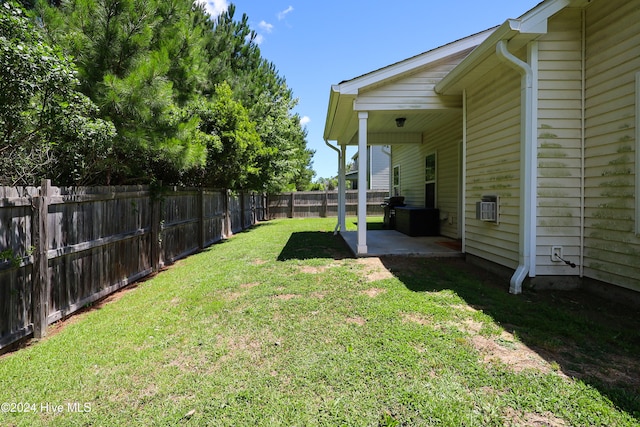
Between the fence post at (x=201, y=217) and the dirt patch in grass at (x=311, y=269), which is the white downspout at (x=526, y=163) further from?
the fence post at (x=201, y=217)

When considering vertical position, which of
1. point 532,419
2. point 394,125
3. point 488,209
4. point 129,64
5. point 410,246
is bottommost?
point 532,419

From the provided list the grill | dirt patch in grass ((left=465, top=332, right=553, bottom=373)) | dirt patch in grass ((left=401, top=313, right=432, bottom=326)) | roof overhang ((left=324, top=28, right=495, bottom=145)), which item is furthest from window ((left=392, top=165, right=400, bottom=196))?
dirt patch in grass ((left=465, top=332, right=553, bottom=373))

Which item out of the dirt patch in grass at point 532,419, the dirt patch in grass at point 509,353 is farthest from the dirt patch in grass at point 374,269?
Answer: the dirt patch in grass at point 532,419

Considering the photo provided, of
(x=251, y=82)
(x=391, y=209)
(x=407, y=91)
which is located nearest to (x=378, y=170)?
(x=391, y=209)

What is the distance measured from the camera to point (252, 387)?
2232 mm

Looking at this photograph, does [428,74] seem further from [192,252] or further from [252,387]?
[192,252]

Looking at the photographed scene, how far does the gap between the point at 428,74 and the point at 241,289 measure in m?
A: 5.22

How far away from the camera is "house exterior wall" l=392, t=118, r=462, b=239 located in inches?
309

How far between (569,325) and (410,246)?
395 cm

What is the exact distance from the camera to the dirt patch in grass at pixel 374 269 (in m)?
4.88

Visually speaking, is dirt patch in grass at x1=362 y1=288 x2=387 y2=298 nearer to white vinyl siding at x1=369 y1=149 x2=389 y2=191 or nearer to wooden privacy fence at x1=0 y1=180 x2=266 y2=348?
wooden privacy fence at x1=0 y1=180 x2=266 y2=348

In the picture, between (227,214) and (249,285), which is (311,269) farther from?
(227,214)

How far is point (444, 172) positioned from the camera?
8.52 meters

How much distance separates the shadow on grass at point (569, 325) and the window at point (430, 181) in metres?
4.54
